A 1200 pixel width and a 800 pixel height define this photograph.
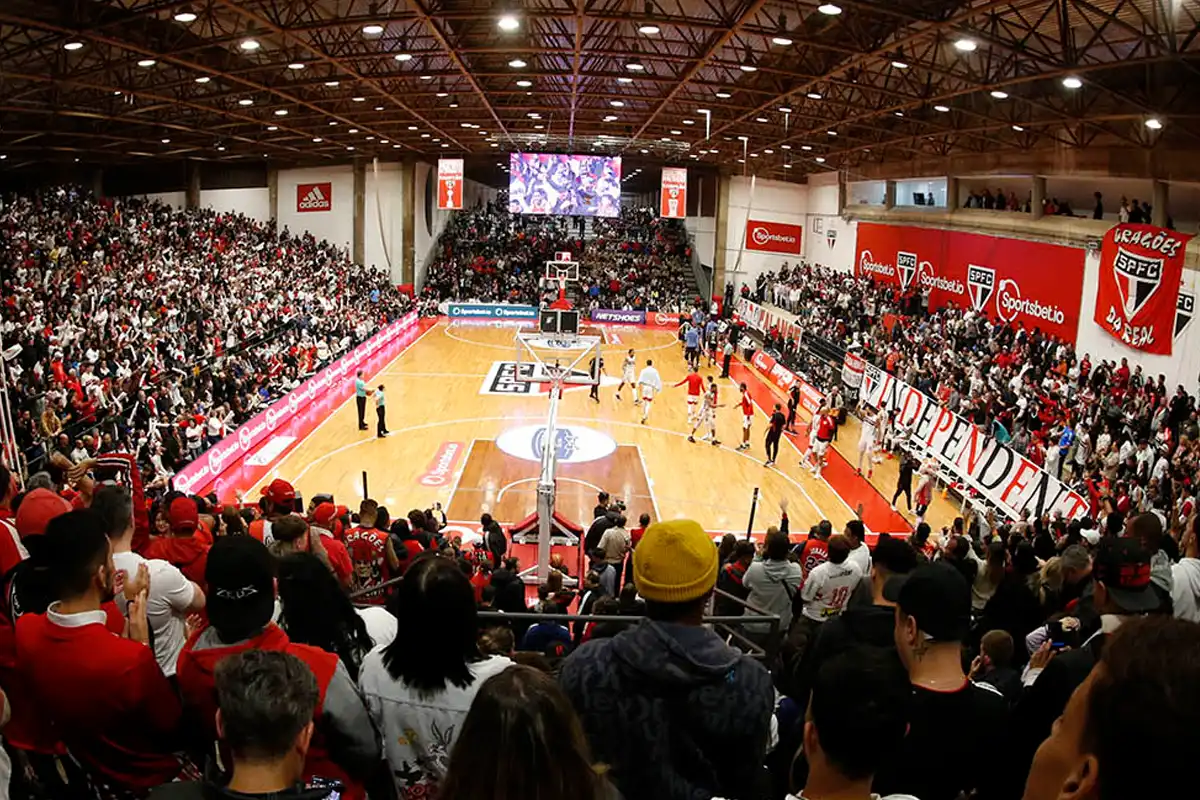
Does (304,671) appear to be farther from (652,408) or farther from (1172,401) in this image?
(652,408)

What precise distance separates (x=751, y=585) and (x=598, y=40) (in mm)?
17468

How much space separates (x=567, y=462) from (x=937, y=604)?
17419 mm

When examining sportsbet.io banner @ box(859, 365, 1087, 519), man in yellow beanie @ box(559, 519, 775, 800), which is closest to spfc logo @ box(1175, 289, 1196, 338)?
sportsbet.io banner @ box(859, 365, 1087, 519)

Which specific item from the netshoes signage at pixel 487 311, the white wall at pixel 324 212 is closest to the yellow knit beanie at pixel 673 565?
the netshoes signage at pixel 487 311

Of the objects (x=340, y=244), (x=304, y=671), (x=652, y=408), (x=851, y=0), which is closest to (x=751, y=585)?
(x=304, y=671)

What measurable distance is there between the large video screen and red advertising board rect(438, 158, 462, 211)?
249 centimetres

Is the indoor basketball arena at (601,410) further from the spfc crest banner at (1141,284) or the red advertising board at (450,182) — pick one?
the red advertising board at (450,182)

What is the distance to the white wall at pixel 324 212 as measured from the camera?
4522cm

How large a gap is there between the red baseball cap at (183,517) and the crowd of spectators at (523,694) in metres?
0.70

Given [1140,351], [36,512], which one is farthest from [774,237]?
[36,512]

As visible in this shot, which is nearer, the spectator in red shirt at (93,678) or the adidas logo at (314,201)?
the spectator in red shirt at (93,678)

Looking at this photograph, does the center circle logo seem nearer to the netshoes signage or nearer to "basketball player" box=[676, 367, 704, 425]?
"basketball player" box=[676, 367, 704, 425]

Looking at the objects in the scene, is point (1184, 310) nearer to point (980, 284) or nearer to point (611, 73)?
point (980, 284)

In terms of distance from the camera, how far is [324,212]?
45.6 meters
